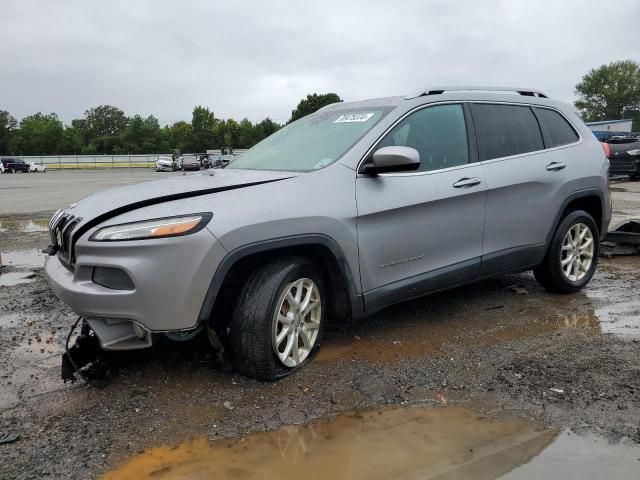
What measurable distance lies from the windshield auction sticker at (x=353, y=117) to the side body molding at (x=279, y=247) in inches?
44.5

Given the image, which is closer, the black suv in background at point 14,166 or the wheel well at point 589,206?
the wheel well at point 589,206

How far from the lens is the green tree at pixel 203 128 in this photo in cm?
9994

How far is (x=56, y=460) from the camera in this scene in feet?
8.54

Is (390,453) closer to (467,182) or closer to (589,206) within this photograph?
(467,182)

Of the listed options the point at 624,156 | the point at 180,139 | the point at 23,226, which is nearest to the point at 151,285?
the point at 23,226

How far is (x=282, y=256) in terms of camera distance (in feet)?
11.4

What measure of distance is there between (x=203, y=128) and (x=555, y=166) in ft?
339

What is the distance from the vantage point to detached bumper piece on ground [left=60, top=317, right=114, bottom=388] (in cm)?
330

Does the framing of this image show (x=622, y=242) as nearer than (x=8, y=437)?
No

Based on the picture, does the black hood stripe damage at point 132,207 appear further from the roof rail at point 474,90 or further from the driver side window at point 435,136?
the roof rail at point 474,90

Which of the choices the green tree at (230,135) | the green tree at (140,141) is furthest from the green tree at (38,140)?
the green tree at (230,135)

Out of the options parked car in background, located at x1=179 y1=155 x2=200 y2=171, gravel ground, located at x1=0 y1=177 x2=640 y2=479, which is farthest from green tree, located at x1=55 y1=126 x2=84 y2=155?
gravel ground, located at x1=0 y1=177 x2=640 y2=479

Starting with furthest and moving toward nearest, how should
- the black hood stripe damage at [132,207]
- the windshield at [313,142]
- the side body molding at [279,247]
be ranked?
the windshield at [313,142] → the black hood stripe damage at [132,207] → the side body molding at [279,247]

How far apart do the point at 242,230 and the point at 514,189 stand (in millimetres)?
2524
